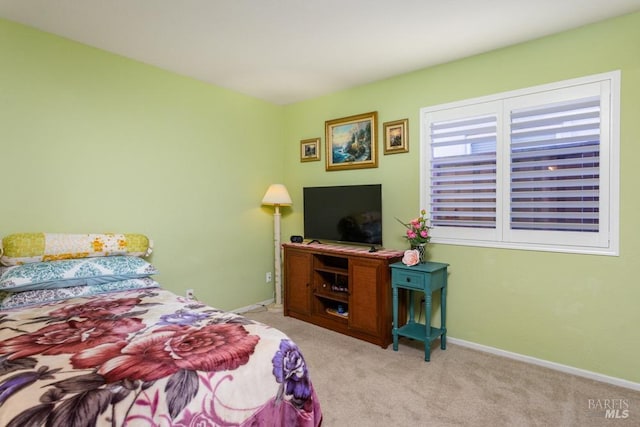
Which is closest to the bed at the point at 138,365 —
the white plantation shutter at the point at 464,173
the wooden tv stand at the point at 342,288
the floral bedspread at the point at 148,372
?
the floral bedspread at the point at 148,372

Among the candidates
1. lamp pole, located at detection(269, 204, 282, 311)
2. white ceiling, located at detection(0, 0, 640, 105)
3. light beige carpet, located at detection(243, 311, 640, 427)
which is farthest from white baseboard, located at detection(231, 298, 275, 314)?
white ceiling, located at detection(0, 0, 640, 105)

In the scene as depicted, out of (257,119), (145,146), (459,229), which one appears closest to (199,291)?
(145,146)

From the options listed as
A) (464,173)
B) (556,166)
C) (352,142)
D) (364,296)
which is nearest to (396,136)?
(352,142)

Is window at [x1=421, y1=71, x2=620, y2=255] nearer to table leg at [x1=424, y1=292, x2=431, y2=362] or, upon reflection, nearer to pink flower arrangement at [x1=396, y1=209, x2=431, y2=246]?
pink flower arrangement at [x1=396, y1=209, x2=431, y2=246]

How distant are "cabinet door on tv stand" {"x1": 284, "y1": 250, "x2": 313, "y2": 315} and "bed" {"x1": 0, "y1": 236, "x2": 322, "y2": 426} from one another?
5.54ft

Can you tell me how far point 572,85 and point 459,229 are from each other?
1.34 meters

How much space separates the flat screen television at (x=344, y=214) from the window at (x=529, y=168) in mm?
518

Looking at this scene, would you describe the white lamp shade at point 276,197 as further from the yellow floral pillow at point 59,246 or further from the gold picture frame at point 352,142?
the yellow floral pillow at point 59,246

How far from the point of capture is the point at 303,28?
8.11 ft

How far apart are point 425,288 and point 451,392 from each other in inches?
29.7

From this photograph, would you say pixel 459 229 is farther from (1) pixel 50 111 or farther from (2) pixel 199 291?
(1) pixel 50 111

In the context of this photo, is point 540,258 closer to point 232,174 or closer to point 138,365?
point 138,365

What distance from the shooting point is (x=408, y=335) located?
2822mm

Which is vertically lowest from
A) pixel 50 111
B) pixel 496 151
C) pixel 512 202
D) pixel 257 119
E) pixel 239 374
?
pixel 239 374
